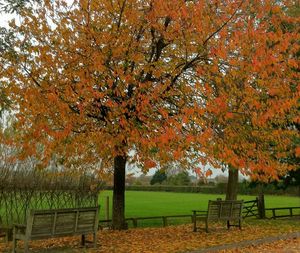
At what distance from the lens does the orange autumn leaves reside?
35.2 feet

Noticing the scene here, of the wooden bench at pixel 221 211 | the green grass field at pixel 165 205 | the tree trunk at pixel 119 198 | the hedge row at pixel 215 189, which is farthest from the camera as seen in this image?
the hedge row at pixel 215 189

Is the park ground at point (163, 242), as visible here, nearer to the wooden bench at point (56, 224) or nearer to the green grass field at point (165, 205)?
the wooden bench at point (56, 224)

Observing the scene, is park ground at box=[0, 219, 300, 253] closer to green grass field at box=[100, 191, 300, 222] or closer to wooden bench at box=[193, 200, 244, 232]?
wooden bench at box=[193, 200, 244, 232]

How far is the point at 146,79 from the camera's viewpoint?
12.8 metres

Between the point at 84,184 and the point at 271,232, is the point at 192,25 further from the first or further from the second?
the point at 84,184

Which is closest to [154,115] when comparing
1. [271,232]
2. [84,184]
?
[271,232]

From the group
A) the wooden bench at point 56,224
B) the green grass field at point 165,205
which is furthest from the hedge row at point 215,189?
the wooden bench at point 56,224

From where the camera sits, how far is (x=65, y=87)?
36.2 feet

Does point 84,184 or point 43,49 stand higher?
point 43,49

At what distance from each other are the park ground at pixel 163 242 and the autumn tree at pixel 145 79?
2056 mm

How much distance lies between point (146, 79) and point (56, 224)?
188 inches

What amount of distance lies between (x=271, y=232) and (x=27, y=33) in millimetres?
A: 9631

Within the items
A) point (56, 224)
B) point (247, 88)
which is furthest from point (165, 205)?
point (56, 224)

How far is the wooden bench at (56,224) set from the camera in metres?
9.88
